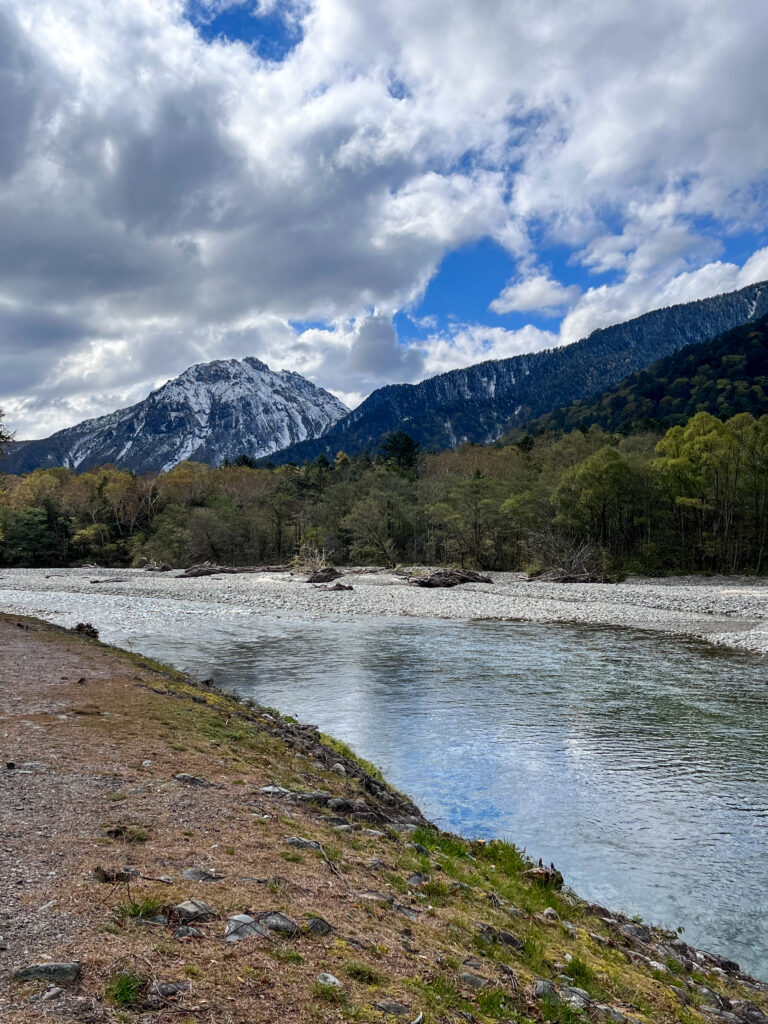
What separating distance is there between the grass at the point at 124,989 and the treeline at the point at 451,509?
2134 inches

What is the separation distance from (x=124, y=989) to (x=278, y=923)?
1.35m

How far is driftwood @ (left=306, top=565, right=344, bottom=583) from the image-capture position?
54.5 meters

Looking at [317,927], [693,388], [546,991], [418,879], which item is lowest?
[418,879]

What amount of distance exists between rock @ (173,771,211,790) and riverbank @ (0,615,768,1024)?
3 cm

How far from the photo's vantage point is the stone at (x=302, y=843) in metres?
6.47

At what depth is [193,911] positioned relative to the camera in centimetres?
466

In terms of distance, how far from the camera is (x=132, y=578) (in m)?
63.0

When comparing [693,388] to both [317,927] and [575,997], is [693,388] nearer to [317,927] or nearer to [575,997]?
[575,997]

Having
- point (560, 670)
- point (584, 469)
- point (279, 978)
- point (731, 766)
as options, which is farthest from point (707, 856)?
point (584, 469)

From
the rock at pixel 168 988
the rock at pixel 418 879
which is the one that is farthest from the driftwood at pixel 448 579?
the rock at pixel 168 988

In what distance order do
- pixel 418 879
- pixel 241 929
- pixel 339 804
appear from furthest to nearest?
pixel 339 804 < pixel 418 879 < pixel 241 929

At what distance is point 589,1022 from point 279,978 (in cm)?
233

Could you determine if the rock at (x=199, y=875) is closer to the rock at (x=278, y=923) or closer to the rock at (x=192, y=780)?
the rock at (x=278, y=923)

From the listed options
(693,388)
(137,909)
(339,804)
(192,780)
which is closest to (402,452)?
(693,388)
